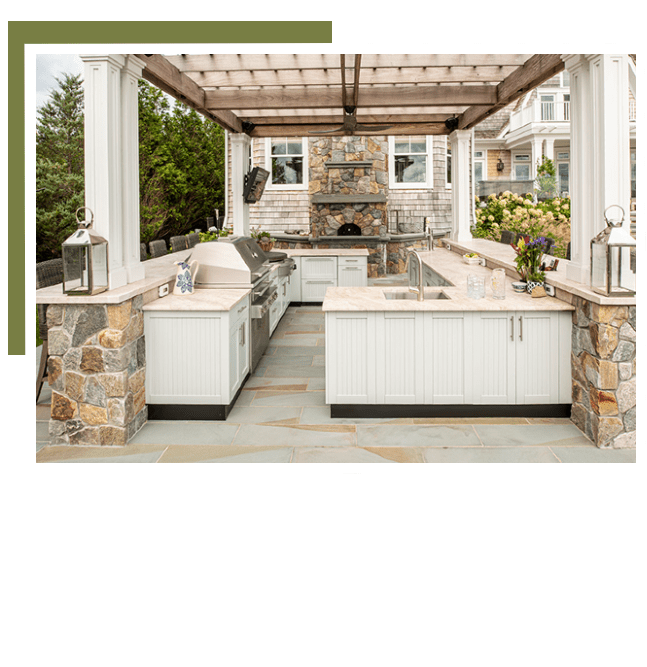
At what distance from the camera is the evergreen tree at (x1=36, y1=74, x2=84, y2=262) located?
13164 millimetres

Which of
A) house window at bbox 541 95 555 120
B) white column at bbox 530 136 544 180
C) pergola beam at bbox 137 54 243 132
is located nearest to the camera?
pergola beam at bbox 137 54 243 132

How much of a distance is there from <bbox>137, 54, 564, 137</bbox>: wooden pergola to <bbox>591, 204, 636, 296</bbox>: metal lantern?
214 centimetres

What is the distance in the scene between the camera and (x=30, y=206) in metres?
2.98

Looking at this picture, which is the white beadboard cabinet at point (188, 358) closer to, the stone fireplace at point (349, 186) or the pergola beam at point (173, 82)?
the pergola beam at point (173, 82)

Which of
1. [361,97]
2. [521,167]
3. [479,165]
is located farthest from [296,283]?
[521,167]

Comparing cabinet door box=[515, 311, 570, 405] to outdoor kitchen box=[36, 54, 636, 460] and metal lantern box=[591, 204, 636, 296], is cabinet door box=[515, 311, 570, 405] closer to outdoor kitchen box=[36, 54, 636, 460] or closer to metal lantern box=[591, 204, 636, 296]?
outdoor kitchen box=[36, 54, 636, 460]

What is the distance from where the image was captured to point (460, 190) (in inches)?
405

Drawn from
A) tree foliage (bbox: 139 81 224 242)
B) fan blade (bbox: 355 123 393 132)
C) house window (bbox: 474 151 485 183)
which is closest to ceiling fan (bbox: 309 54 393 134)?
fan blade (bbox: 355 123 393 132)

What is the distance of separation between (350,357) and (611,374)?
66.8 inches

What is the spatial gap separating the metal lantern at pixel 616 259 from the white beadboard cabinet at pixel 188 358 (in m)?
2.47

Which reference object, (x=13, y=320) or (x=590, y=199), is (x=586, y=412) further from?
(x=13, y=320)

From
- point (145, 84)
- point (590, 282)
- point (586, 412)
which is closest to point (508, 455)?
point (586, 412)

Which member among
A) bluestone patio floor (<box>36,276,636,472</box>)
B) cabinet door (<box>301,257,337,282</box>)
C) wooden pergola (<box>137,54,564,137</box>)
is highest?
wooden pergola (<box>137,54,564,137</box>)

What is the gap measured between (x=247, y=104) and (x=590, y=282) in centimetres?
503
